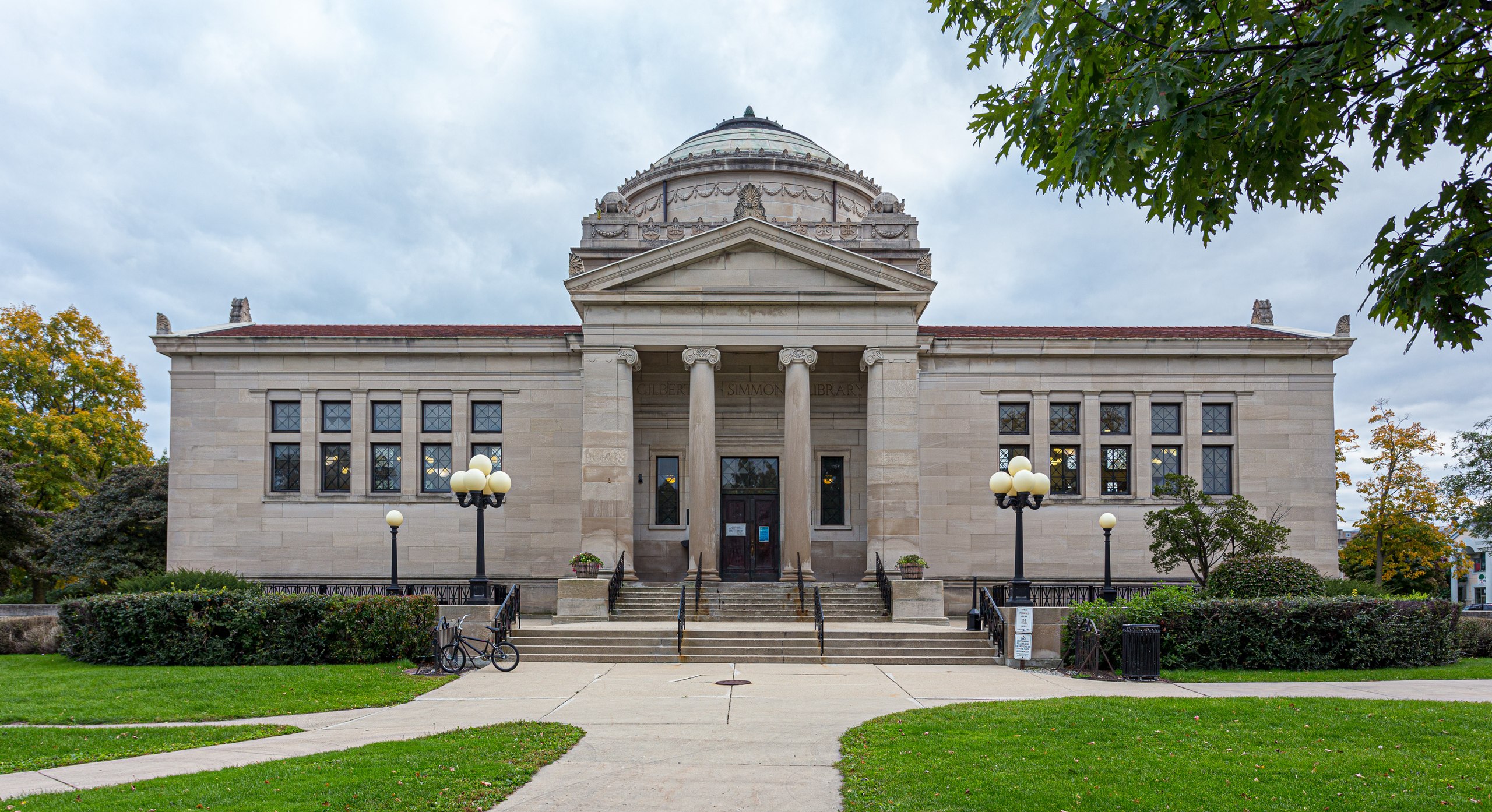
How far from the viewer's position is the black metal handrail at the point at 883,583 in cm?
2509

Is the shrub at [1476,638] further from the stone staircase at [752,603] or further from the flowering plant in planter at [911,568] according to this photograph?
the stone staircase at [752,603]

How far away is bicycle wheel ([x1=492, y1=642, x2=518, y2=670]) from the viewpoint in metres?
18.4

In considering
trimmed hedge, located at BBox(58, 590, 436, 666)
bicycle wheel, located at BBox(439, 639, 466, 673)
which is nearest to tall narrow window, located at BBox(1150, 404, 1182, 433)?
bicycle wheel, located at BBox(439, 639, 466, 673)

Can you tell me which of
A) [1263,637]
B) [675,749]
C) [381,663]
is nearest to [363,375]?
[381,663]

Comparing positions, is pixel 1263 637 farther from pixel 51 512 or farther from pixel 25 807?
pixel 51 512

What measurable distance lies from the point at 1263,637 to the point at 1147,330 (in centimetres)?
1679

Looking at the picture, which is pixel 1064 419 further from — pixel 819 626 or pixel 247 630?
pixel 247 630

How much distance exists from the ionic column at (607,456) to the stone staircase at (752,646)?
5.07m

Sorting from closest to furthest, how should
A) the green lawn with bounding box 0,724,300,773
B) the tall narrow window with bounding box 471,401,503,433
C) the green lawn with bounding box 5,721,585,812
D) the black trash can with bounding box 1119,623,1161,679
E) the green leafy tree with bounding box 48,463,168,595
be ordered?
the green lawn with bounding box 5,721,585,812
the green lawn with bounding box 0,724,300,773
the black trash can with bounding box 1119,623,1161,679
the green leafy tree with bounding box 48,463,168,595
the tall narrow window with bounding box 471,401,503,433

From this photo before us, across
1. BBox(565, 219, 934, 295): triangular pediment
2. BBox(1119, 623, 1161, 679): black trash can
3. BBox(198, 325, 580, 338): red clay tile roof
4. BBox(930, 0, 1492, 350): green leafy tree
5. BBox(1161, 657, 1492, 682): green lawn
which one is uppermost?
BBox(565, 219, 934, 295): triangular pediment

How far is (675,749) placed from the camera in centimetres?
1038

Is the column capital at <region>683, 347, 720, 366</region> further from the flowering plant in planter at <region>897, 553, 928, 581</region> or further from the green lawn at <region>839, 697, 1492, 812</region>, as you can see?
the green lawn at <region>839, 697, 1492, 812</region>

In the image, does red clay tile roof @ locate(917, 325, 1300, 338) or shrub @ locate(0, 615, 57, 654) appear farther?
red clay tile roof @ locate(917, 325, 1300, 338)

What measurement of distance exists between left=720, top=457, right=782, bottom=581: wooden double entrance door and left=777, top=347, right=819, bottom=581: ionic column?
3218mm
